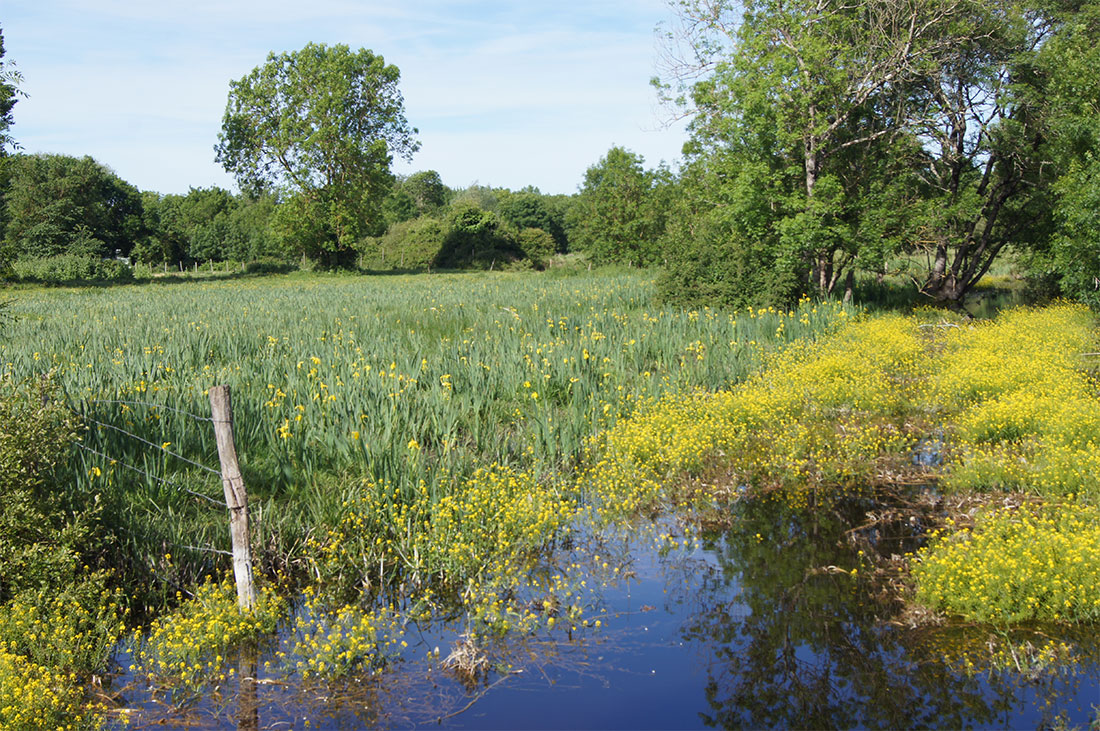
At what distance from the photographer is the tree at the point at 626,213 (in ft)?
163

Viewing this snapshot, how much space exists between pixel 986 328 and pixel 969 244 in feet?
31.9

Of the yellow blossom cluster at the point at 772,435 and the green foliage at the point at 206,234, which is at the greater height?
the green foliage at the point at 206,234

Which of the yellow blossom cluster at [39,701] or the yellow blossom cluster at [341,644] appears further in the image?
the yellow blossom cluster at [341,644]

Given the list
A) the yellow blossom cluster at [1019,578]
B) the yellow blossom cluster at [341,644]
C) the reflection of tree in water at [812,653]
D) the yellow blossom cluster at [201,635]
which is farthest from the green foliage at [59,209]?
the yellow blossom cluster at [1019,578]

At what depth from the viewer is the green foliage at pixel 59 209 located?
51.2m

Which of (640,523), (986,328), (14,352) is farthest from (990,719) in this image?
(986,328)

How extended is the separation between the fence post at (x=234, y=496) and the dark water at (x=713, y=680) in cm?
64

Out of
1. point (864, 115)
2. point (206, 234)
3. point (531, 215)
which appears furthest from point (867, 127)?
point (531, 215)

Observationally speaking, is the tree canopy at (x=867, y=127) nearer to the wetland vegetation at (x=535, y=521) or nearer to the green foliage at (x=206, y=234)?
the wetland vegetation at (x=535, y=521)

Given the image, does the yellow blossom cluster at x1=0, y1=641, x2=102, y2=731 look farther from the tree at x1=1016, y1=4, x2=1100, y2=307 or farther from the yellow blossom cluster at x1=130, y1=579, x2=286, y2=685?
the tree at x1=1016, y1=4, x2=1100, y2=307

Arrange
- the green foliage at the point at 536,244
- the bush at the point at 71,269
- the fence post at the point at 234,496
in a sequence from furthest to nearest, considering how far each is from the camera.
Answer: the green foliage at the point at 536,244 < the bush at the point at 71,269 < the fence post at the point at 234,496

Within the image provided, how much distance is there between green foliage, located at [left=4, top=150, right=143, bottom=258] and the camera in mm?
51188

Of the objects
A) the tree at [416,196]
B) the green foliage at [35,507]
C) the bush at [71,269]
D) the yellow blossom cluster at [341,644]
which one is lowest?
the yellow blossom cluster at [341,644]

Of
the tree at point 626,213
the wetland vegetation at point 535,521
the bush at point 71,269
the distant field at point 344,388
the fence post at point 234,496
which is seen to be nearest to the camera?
the wetland vegetation at point 535,521
